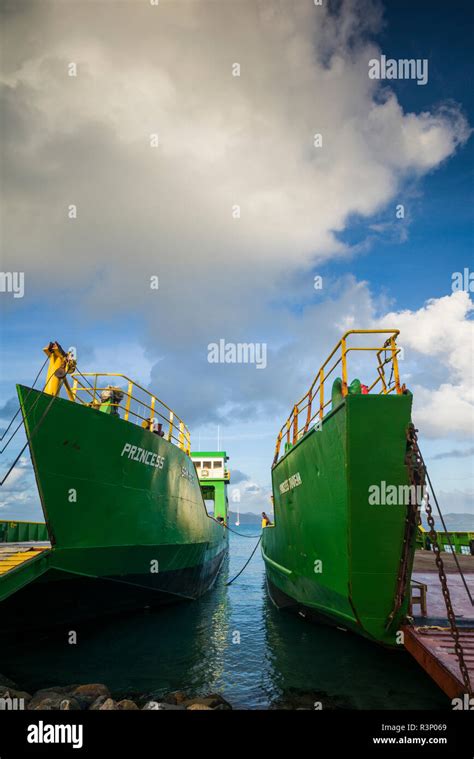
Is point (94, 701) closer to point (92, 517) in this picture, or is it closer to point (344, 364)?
point (92, 517)

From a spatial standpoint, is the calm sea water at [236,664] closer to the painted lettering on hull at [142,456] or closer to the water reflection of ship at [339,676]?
the water reflection of ship at [339,676]

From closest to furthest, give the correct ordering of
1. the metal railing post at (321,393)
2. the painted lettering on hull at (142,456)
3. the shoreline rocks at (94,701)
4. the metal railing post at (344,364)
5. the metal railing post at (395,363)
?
the shoreline rocks at (94,701) < the metal railing post at (395,363) < the metal railing post at (344,364) < the metal railing post at (321,393) < the painted lettering on hull at (142,456)

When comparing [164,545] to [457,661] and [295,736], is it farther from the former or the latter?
[457,661]

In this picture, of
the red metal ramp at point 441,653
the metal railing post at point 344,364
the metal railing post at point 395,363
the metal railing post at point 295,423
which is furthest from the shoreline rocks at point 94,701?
the metal railing post at point 295,423

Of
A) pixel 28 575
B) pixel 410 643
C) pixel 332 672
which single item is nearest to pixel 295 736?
pixel 410 643

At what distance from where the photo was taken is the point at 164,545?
34.5ft

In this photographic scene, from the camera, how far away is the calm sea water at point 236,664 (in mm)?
5898

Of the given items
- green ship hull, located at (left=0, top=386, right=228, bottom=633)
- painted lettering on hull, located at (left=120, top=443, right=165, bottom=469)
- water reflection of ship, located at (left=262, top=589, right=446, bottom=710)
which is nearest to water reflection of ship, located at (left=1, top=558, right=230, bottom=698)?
green ship hull, located at (left=0, top=386, right=228, bottom=633)

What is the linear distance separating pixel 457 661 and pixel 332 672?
299 cm

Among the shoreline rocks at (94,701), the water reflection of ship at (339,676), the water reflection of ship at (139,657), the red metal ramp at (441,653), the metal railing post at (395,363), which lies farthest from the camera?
the water reflection of ship at (139,657)

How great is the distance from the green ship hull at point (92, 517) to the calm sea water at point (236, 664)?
71 centimetres

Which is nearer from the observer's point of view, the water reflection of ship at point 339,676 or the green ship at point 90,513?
the water reflection of ship at point 339,676

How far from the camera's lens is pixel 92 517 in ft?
27.9

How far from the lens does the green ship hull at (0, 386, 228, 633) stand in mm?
7879
